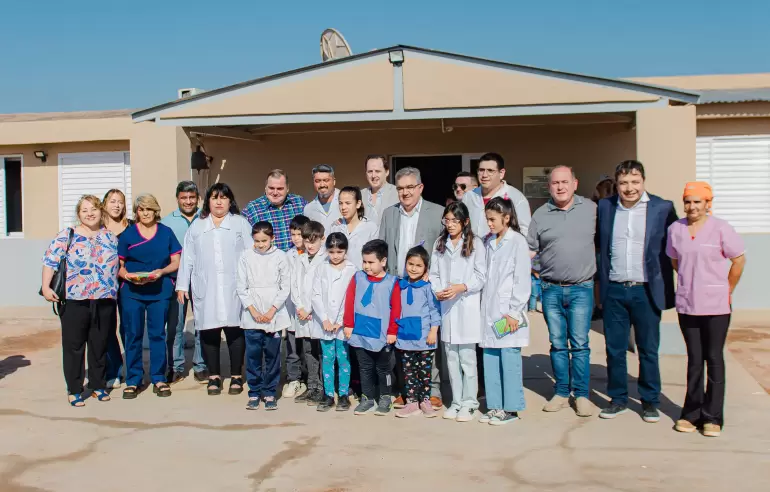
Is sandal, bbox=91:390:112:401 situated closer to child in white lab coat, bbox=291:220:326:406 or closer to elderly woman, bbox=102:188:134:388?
elderly woman, bbox=102:188:134:388

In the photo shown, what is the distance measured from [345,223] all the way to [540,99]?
2925mm

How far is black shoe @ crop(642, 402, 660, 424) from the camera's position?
5262 mm

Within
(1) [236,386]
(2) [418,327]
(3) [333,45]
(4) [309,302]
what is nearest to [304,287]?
(4) [309,302]

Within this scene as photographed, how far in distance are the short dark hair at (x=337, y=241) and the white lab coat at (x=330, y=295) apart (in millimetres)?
172

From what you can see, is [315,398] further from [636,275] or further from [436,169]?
[436,169]

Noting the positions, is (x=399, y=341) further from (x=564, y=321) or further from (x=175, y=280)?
(x=175, y=280)

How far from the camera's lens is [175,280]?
6523mm

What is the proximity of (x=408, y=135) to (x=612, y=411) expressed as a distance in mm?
6196

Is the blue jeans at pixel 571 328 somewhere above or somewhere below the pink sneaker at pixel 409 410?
above

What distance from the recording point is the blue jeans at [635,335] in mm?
5254

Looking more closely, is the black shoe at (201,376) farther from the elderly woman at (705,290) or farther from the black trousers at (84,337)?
the elderly woman at (705,290)

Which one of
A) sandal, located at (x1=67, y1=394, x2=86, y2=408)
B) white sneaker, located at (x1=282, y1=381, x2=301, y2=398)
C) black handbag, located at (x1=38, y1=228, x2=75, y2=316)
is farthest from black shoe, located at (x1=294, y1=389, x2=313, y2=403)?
black handbag, located at (x1=38, y1=228, x2=75, y2=316)

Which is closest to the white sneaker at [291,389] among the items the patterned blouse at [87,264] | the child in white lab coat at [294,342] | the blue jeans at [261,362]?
the child in white lab coat at [294,342]

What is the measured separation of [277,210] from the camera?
6.47m
